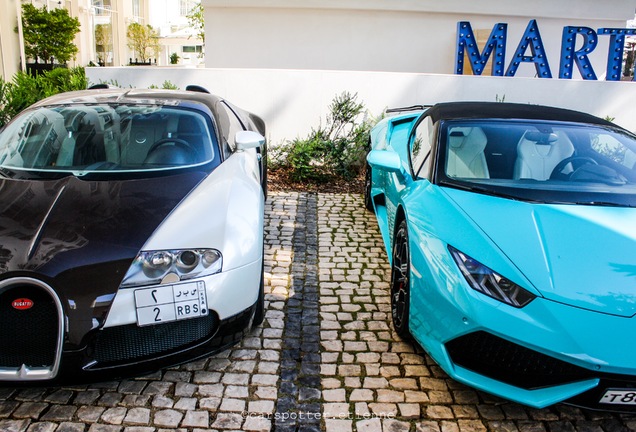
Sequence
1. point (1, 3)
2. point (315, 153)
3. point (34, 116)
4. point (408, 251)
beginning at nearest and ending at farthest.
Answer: point (408, 251)
point (34, 116)
point (315, 153)
point (1, 3)

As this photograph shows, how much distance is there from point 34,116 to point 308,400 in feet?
9.09

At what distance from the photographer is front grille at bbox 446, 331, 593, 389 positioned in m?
2.23

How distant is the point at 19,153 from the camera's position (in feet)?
11.3

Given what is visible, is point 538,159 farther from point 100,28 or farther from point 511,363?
point 100,28

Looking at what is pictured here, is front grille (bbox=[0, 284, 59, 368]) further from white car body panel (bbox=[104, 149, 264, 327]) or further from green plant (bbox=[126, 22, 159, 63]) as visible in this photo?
green plant (bbox=[126, 22, 159, 63])

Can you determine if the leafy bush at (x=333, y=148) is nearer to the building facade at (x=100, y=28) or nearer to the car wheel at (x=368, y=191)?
the car wheel at (x=368, y=191)

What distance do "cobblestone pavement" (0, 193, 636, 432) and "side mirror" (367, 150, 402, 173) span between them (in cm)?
98

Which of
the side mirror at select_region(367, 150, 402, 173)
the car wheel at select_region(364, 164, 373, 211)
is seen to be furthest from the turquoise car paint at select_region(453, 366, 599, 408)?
the car wheel at select_region(364, 164, 373, 211)

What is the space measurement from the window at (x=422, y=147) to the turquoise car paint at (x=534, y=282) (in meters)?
0.30

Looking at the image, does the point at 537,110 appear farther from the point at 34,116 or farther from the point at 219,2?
the point at 219,2

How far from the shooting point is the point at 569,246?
8.21 ft

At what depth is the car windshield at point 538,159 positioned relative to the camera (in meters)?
Answer: 3.06

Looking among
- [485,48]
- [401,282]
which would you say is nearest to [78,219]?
[401,282]

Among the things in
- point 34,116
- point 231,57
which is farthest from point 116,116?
point 231,57
